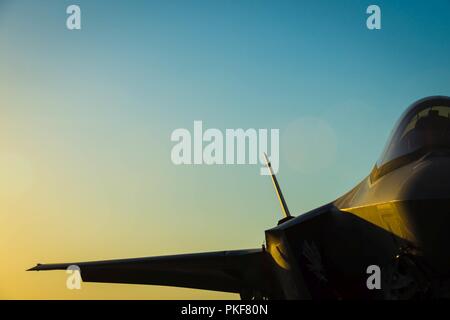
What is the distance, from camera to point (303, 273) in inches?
291

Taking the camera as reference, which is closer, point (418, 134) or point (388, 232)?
point (388, 232)

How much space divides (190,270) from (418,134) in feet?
21.5

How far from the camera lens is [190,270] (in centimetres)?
1239

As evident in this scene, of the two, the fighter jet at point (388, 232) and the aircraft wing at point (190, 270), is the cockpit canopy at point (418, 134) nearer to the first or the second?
the fighter jet at point (388, 232)

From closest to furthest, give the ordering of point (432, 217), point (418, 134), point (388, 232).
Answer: point (432, 217) < point (388, 232) < point (418, 134)

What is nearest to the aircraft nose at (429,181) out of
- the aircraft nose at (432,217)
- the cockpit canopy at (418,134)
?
the aircraft nose at (432,217)

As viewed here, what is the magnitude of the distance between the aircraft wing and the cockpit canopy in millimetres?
4146

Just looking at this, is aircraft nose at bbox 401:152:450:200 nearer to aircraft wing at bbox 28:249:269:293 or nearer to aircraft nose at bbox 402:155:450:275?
aircraft nose at bbox 402:155:450:275

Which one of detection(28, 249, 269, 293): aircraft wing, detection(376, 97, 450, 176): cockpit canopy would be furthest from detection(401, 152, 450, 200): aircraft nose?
detection(28, 249, 269, 293): aircraft wing

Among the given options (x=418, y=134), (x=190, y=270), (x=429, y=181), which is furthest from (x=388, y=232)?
(x=190, y=270)

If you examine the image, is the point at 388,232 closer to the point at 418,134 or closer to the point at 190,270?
the point at 418,134
